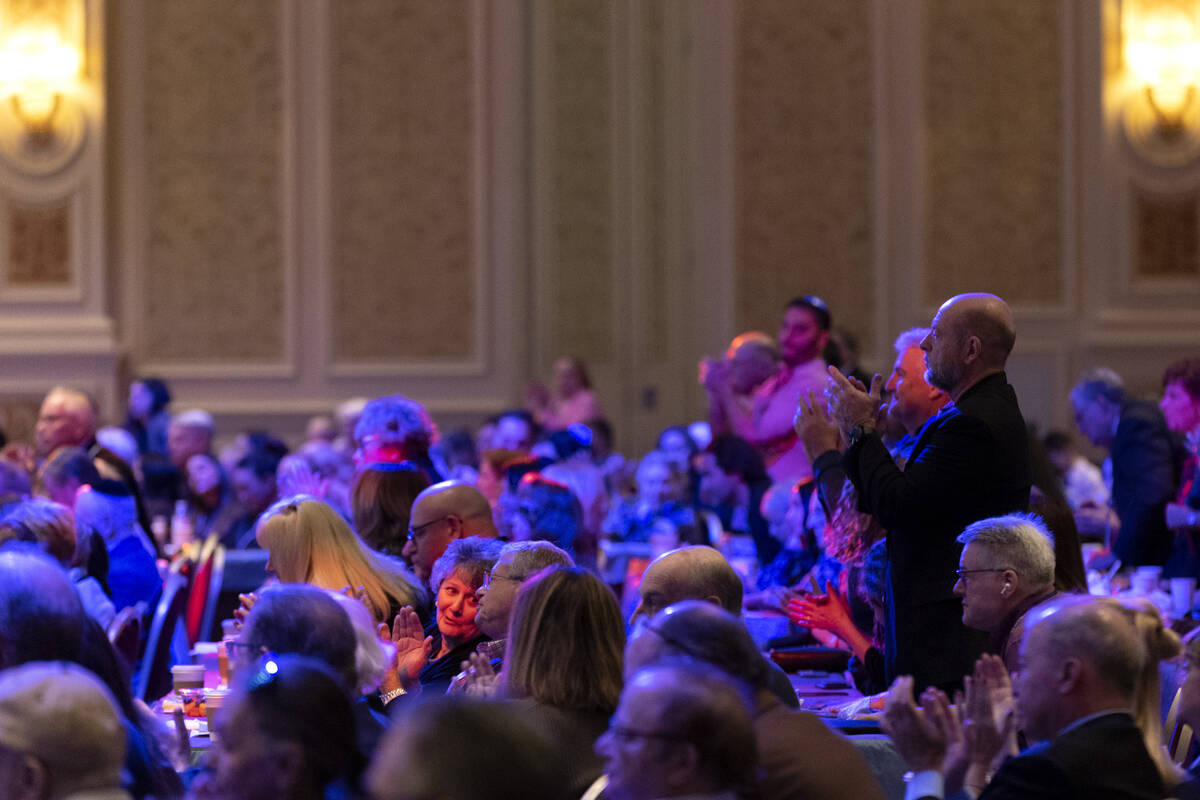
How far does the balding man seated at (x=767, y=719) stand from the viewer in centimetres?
238

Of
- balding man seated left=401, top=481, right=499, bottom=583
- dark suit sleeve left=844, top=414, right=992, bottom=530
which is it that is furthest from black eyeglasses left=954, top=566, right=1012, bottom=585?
balding man seated left=401, top=481, right=499, bottom=583

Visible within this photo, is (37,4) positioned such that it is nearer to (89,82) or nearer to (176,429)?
(89,82)

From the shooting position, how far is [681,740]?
212 cm

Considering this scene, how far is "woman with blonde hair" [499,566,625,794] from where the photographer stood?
109 inches

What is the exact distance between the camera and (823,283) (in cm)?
1010

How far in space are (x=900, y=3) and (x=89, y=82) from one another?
4.93 m

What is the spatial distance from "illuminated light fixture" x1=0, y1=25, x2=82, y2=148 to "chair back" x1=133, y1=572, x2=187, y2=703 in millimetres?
5302

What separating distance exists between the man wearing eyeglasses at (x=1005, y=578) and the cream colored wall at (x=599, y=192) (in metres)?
6.84

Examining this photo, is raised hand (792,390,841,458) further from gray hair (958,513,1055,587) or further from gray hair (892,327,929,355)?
gray hair (958,513,1055,587)

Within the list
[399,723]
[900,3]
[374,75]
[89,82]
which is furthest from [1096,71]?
[399,723]

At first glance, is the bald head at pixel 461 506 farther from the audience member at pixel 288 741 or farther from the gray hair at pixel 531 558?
the audience member at pixel 288 741

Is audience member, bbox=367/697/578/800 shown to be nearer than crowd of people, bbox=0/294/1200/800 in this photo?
Yes

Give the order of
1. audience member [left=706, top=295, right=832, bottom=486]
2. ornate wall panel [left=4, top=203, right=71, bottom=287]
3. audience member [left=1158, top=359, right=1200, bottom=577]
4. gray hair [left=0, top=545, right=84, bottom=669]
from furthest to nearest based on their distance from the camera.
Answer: ornate wall panel [left=4, top=203, right=71, bottom=287] < audience member [left=706, top=295, right=832, bottom=486] < audience member [left=1158, top=359, right=1200, bottom=577] < gray hair [left=0, top=545, right=84, bottom=669]

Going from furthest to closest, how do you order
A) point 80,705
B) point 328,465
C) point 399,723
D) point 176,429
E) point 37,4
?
point 37,4 < point 176,429 < point 328,465 < point 80,705 < point 399,723
